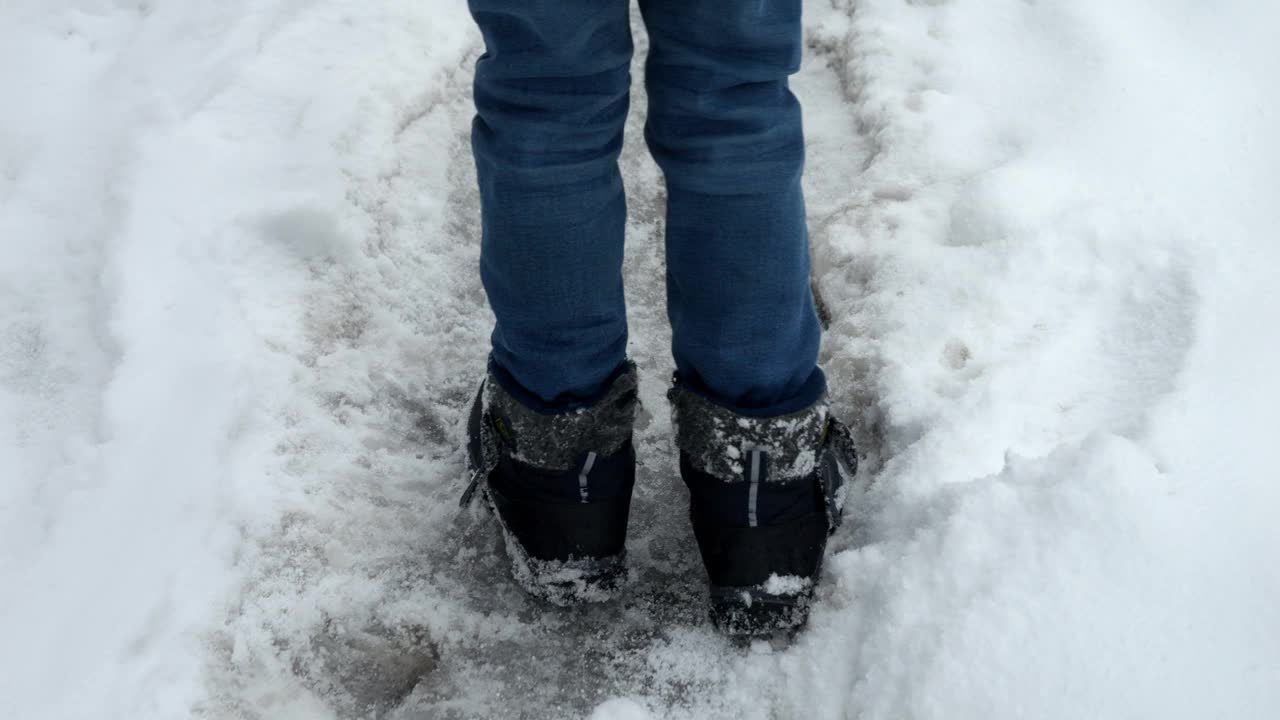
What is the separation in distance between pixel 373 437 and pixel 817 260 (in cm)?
91

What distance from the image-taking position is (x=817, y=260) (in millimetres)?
1909

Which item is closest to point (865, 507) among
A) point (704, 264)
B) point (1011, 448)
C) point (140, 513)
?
point (1011, 448)

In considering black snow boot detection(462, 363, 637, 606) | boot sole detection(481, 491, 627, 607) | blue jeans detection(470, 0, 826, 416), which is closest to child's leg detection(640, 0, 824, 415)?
blue jeans detection(470, 0, 826, 416)

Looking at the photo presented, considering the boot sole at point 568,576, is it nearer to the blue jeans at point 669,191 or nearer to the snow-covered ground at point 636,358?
the snow-covered ground at point 636,358

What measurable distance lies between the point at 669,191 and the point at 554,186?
6.4 inches

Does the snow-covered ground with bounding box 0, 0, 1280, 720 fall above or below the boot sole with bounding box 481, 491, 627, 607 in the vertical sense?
above

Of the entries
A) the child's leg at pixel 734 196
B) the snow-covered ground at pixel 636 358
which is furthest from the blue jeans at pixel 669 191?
the snow-covered ground at pixel 636 358

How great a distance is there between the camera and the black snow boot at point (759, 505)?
1302 millimetres

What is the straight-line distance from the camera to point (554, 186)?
115 cm

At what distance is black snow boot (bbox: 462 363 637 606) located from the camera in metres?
1.33

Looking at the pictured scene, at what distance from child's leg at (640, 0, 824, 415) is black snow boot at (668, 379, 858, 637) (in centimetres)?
3

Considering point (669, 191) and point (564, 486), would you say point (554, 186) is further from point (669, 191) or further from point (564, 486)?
point (564, 486)

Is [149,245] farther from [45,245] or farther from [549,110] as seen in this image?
[549,110]

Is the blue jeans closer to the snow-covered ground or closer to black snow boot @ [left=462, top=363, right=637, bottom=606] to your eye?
black snow boot @ [left=462, top=363, right=637, bottom=606]
